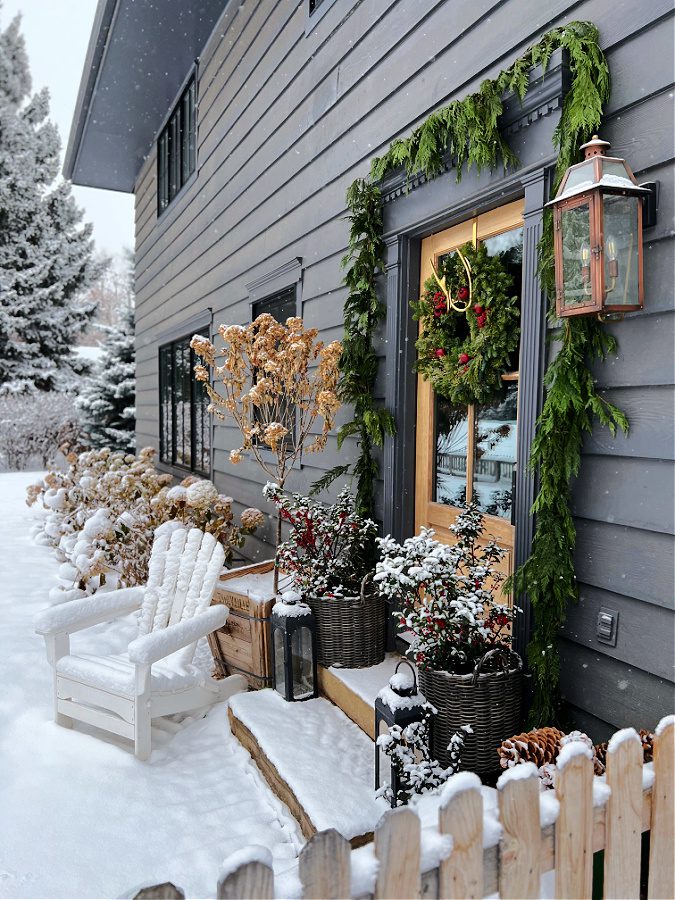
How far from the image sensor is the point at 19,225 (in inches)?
695

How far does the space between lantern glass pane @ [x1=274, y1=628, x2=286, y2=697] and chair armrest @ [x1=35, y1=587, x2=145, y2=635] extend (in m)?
0.83

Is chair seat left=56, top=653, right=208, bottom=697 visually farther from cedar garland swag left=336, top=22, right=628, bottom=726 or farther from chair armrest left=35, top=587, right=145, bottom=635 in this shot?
cedar garland swag left=336, top=22, right=628, bottom=726

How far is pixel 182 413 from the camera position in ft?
26.0

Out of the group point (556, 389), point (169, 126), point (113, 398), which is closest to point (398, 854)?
point (556, 389)

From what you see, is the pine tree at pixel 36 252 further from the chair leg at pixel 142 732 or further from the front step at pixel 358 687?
the front step at pixel 358 687

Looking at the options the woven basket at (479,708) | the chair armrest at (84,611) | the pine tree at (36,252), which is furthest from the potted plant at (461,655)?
the pine tree at (36,252)

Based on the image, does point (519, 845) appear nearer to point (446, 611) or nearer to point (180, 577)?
point (446, 611)

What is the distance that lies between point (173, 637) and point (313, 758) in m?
0.81

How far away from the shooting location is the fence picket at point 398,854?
1058 mm

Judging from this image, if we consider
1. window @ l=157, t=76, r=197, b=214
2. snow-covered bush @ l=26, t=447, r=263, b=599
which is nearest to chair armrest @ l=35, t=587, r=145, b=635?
snow-covered bush @ l=26, t=447, r=263, b=599

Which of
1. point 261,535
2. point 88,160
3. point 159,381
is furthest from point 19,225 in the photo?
point 261,535

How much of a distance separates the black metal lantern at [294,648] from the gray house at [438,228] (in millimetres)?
620

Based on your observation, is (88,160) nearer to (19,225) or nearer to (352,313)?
(352,313)

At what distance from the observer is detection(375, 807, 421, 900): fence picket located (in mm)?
1058
